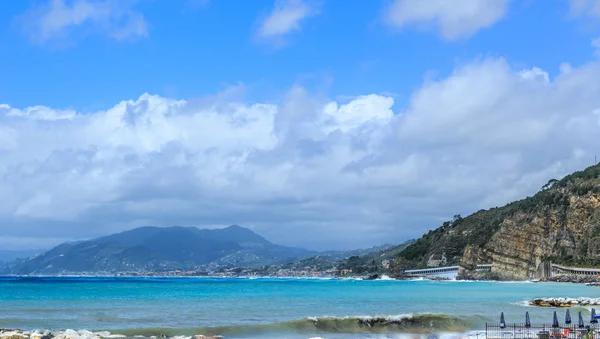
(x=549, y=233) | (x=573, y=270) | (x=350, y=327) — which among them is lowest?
(x=350, y=327)

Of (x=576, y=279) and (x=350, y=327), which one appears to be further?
(x=576, y=279)

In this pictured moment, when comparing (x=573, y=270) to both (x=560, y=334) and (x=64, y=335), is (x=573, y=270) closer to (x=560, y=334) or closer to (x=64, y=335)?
(x=560, y=334)

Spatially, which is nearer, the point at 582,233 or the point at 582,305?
the point at 582,305

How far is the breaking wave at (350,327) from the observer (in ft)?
130

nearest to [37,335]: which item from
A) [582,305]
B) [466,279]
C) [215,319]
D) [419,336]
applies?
[215,319]

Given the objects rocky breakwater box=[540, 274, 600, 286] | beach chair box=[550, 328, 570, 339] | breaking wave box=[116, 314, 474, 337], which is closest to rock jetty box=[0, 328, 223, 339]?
breaking wave box=[116, 314, 474, 337]

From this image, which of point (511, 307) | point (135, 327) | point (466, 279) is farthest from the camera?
point (466, 279)

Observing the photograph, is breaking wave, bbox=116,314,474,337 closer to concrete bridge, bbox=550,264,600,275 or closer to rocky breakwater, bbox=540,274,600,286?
rocky breakwater, bbox=540,274,600,286

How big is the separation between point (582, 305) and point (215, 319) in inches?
1394

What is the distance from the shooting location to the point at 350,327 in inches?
1676

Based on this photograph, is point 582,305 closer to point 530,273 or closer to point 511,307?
point 511,307

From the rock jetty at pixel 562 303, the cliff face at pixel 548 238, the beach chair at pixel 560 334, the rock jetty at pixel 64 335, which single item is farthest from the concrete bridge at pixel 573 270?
Result: the rock jetty at pixel 64 335

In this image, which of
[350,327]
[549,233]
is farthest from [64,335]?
[549,233]

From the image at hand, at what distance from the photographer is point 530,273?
515 feet
